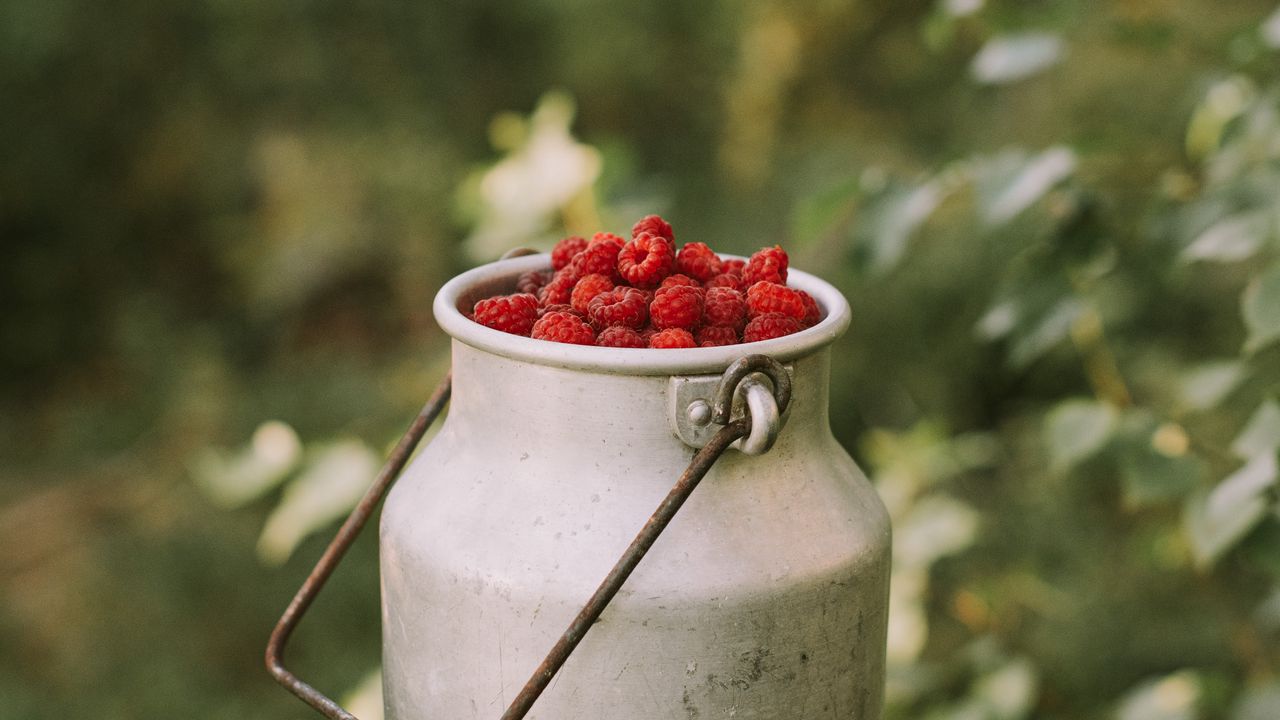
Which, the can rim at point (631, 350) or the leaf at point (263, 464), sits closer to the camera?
the can rim at point (631, 350)

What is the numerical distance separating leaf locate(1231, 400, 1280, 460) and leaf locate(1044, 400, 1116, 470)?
126 millimetres

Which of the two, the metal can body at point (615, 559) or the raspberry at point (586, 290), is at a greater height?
the raspberry at point (586, 290)

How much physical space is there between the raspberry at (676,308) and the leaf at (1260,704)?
2.95ft

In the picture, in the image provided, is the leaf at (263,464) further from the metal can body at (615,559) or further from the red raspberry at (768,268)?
the red raspberry at (768,268)

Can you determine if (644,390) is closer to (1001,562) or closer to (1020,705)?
(1020,705)

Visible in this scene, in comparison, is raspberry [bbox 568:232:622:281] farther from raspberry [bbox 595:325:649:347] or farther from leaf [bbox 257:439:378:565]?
leaf [bbox 257:439:378:565]

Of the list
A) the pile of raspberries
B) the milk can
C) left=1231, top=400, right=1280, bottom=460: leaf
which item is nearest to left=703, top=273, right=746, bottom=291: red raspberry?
the pile of raspberries

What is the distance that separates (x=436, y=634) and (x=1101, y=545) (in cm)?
218

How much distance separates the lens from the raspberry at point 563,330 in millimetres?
913

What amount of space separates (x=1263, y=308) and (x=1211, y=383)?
0.76 feet

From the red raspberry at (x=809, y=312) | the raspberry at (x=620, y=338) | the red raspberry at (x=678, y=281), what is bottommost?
the red raspberry at (x=809, y=312)

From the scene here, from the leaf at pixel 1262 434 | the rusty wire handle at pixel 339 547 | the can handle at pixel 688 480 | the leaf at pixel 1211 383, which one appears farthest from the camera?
the leaf at pixel 1211 383

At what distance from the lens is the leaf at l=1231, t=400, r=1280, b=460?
4.07 ft

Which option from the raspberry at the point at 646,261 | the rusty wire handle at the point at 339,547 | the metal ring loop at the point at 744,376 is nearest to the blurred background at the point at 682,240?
the rusty wire handle at the point at 339,547
